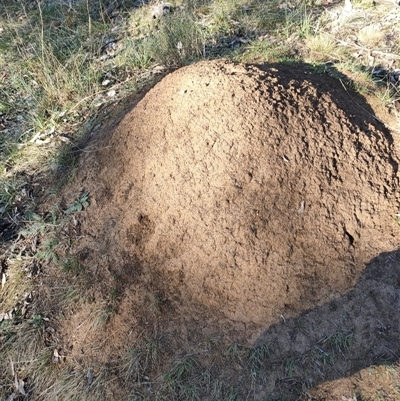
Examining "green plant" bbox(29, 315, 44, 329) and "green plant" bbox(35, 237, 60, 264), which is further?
"green plant" bbox(35, 237, 60, 264)

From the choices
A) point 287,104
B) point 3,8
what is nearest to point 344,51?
point 287,104

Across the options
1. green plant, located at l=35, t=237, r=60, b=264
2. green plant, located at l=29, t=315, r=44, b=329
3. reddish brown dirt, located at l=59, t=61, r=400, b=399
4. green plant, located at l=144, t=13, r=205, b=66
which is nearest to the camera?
reddish brown dirt, located at l=59, t=61, r=400, b=399

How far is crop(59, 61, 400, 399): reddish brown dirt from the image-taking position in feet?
7.20

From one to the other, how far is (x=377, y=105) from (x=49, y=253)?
2.56 meters

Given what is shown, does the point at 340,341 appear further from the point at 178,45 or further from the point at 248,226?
the point at 178,45

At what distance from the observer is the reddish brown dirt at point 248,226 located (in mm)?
2193

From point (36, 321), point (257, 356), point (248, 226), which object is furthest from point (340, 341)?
point (36, 321)

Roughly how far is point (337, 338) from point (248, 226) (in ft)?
2.50

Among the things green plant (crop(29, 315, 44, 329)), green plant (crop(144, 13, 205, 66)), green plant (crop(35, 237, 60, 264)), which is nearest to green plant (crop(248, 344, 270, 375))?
green plant (crop(29, 315, 44, 329))

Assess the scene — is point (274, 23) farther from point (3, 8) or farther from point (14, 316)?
point (3, 8)

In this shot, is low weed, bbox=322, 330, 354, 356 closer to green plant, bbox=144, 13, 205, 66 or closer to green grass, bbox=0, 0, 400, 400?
green grass, bbox=0, 0, 400, 400

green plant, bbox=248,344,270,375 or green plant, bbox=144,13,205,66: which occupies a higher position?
green plant, bbox=144,13,205,66

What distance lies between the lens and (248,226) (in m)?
2.25

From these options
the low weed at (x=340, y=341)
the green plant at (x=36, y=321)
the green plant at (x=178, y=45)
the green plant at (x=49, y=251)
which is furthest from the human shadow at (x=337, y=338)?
the green plant at (x=178, y=45)
